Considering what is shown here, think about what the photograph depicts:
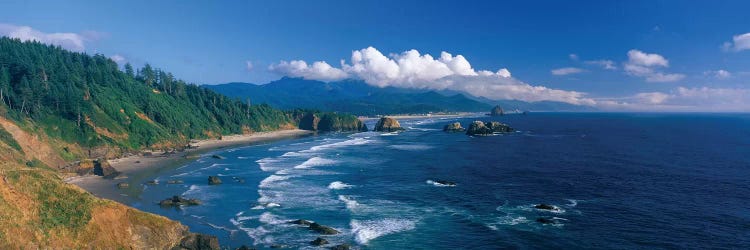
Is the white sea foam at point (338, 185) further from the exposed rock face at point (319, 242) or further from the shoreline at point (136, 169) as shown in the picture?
the shoreline at point (136, 169)

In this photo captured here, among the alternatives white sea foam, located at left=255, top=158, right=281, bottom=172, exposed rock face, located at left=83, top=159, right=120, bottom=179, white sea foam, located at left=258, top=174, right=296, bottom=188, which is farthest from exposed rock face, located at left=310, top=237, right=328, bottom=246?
exposed rock face, located at left=83, top=159, right=120, bottom=179

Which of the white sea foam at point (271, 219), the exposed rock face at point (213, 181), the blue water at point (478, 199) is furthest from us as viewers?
the exposed rock face at point (213, 181)

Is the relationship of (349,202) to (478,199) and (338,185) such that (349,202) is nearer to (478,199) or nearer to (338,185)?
(338,185)

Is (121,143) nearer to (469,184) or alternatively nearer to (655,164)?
(469,184)

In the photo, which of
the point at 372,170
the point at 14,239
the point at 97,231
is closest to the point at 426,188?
the point at 372,170

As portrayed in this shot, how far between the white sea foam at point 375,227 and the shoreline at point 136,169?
122 feet

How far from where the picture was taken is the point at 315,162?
110 meters

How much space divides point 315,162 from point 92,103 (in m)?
71.3

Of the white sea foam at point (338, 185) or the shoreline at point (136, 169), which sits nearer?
the shoreline at point (136, 169)

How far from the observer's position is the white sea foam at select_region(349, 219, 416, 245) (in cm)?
4931

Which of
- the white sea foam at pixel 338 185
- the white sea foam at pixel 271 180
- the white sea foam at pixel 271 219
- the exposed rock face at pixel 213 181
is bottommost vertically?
the white sea foam at pixel 271 219

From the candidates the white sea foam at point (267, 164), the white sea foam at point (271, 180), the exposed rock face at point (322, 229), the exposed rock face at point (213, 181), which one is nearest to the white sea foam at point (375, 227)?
the exposed rock face at point (322, 229)

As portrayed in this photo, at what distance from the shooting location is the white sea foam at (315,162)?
10286 centimetres

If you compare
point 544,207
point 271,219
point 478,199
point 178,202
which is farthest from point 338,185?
point 544,207
